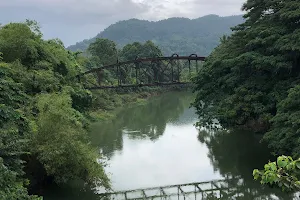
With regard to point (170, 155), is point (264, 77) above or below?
above

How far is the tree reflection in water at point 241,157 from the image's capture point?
37.8ft

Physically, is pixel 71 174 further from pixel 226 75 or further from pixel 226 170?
pixel 226 75

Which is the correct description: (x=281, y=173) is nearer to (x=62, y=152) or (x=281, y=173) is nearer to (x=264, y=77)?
(x=62, y=152)

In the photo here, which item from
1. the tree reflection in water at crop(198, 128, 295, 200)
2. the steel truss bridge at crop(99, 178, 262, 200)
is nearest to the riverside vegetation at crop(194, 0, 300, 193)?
the tree reflection in water at crop(198, 128, 295, 200)

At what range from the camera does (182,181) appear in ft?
42.2

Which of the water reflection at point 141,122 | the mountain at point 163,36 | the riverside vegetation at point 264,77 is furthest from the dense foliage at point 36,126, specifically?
the mountain at point 163,36

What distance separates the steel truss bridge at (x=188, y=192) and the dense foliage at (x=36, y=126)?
100cm

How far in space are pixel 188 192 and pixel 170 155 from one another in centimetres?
516

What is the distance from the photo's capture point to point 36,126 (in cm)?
1046

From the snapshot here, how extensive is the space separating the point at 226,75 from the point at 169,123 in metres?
12.6

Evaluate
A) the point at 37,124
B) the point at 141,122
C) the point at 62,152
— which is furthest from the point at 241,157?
the point at 141,122

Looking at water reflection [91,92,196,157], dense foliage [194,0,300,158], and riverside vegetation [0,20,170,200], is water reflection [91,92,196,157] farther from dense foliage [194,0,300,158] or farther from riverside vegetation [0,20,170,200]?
dense foliage [194,0,300,158]

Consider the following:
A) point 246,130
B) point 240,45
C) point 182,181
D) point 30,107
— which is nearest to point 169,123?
point 246,130

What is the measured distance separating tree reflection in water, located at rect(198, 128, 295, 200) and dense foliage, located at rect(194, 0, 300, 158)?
4.31ft
